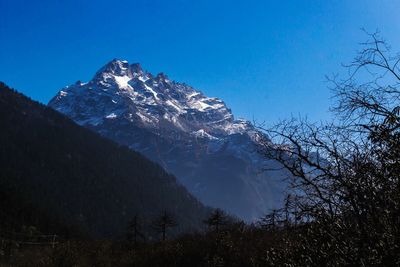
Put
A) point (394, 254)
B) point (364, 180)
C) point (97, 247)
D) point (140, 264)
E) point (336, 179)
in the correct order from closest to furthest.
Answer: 1. point (394, 254)
2. point (364, 180)
3. point (336, 179)
4. point (140, 264)
5. point (97, 247)

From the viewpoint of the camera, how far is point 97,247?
20.2 metres

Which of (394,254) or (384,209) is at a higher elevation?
(384,209)

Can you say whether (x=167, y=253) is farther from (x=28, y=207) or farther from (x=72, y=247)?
(x=28, y=207)

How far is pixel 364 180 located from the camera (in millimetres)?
5094

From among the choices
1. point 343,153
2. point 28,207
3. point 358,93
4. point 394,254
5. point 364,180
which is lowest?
point 394,254

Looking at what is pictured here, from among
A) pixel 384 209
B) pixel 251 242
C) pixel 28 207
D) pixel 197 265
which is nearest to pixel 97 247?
pixel 197 265

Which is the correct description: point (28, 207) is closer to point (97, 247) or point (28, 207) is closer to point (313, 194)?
point (97, 247)

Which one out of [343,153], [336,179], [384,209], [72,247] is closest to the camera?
[384,209]

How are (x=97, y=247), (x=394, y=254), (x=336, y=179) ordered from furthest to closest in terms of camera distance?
1. (x=97, y=247)
2. (x=336, y=179)
3. (x=394, y=254)

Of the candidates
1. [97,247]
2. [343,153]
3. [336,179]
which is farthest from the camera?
[97,247]

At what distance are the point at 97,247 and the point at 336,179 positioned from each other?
54.1 ft

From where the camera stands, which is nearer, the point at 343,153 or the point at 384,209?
the point at 384,209

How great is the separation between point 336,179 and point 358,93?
109 cm

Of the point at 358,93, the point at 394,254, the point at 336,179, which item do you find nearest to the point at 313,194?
the point at 336,179
